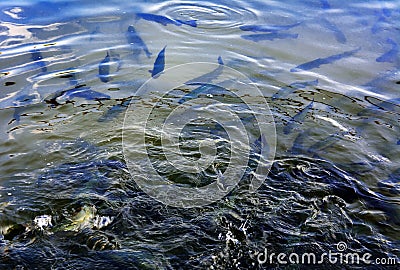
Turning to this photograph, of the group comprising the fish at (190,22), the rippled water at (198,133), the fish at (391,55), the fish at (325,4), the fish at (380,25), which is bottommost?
the rippled water at (198,133)

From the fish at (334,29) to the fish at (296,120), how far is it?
2.24 metres

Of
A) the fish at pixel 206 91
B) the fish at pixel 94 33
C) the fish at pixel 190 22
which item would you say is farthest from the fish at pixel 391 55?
the fish at pixel 94 33

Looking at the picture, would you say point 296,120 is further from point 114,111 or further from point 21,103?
point 21,103

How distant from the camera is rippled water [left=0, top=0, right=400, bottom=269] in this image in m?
3.55

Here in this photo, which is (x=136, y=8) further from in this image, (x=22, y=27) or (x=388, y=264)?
(x=388, y=264)

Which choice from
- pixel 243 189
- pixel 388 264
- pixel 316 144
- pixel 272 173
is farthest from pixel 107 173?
pixel 388 264

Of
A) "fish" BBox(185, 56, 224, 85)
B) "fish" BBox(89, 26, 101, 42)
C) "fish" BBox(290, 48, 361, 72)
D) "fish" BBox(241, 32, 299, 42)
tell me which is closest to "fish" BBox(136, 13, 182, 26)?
"fish" BBox(89, 26, 101, 42)

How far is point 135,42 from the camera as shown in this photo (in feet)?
22.1

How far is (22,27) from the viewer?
7.09m

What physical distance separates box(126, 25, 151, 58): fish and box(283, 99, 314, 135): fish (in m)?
2.37

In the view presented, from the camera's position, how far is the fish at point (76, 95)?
546cm

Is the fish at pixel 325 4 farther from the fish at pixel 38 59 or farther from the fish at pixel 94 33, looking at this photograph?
the fish at pixel 38 59

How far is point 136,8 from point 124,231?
5.17m

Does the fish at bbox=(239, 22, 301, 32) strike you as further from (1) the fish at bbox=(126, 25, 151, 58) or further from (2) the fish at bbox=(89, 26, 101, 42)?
(2) the fish at bbox=(89, 26, 101, 42)
